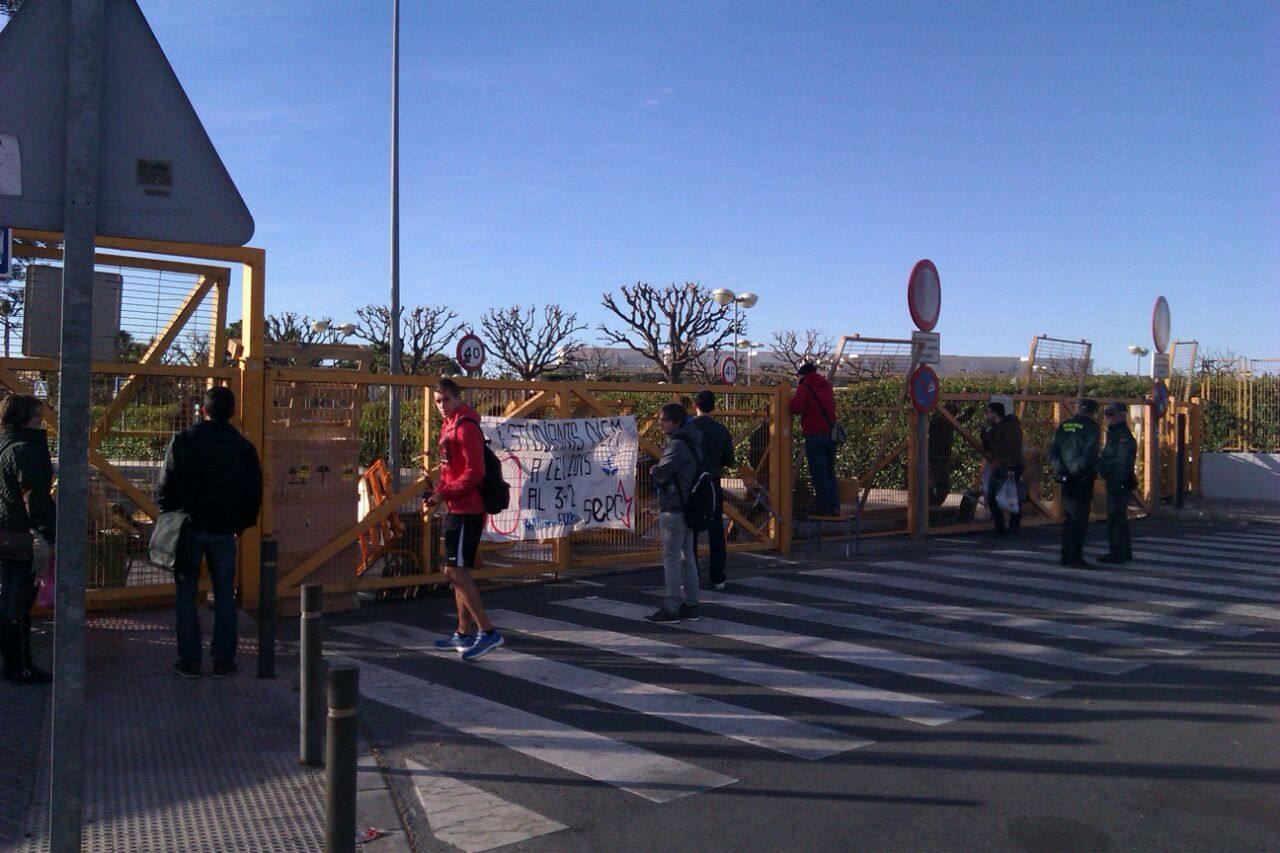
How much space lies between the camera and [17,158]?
10.8ft

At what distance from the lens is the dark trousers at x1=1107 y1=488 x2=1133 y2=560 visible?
12523 millimetres

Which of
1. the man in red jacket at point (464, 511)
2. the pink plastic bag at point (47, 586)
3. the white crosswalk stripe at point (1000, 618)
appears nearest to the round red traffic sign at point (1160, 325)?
the white crosswalk stripe at point (1000, 618)

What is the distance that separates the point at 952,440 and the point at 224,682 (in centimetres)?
1115

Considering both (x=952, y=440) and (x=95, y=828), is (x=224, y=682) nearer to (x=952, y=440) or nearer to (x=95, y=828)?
(x=95, y=828)

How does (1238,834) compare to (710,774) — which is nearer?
(1238,834)

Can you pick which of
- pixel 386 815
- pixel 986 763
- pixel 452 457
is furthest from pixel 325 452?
pixel 986 763

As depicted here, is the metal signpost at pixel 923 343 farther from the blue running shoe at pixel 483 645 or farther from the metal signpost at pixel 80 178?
the metal signpost at pixel 80 178

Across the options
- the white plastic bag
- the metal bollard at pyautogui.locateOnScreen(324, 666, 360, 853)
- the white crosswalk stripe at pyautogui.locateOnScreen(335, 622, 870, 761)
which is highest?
the white plastic bag

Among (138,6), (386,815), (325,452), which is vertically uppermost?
(138,6)

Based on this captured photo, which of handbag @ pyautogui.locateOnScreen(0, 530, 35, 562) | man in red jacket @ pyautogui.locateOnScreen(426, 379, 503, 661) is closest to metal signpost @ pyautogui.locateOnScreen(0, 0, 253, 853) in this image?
handbag @ pyautogui.locateOnScreen(0, 530, 35, 562)

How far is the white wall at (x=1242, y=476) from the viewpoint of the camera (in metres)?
21.4

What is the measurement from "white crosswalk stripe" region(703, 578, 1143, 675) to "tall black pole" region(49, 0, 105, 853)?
6.43 m

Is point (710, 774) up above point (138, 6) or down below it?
below

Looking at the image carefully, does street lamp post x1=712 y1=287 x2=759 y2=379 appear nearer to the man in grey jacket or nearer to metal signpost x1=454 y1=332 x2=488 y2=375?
metal signpost x1=454 y1=332 x2=488 y2=375
